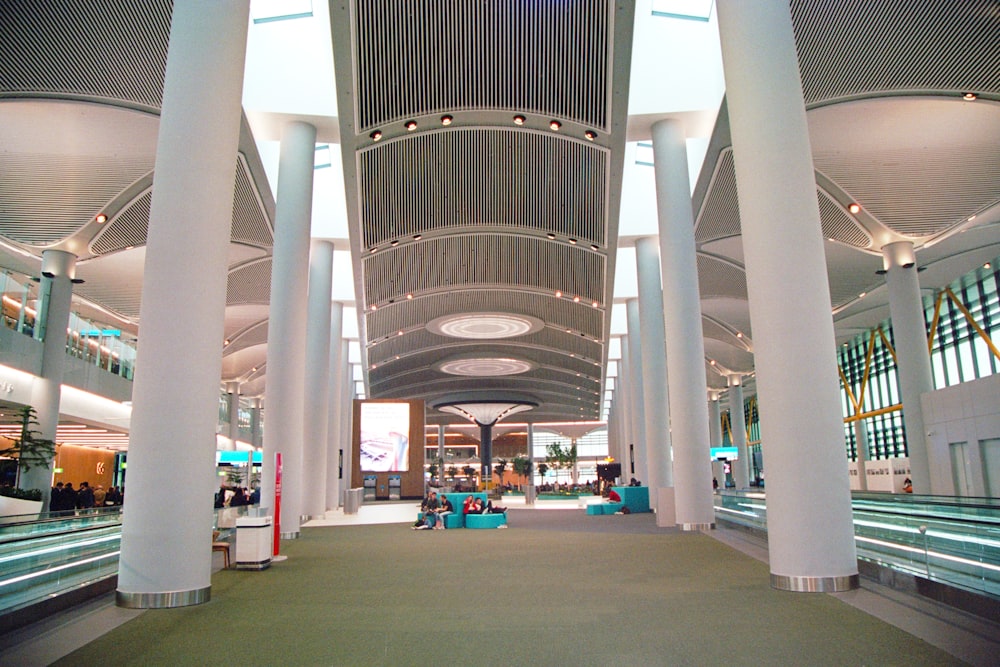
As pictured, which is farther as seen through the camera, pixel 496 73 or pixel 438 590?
pixel 496 73

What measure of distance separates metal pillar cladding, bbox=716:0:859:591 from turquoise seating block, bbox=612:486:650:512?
16323 millimetres

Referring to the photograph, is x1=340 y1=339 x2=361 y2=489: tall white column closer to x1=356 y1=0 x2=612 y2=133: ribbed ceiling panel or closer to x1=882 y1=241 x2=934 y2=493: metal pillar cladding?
x1=356 y1=0 x2=612 y2=133: ribbed ceiling panel

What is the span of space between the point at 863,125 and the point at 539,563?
40.0 ft

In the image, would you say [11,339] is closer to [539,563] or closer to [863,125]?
[539,563]

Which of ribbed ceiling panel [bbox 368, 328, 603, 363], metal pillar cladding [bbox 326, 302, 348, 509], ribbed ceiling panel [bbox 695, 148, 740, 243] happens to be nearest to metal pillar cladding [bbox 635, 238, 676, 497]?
ribbed ceiling panel [bbox 695, 148, 740, 243]

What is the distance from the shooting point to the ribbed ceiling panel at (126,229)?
1877 cm

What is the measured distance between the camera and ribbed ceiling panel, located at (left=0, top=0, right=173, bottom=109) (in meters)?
12.0

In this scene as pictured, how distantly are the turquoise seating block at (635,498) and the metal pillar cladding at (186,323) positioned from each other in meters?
17.6

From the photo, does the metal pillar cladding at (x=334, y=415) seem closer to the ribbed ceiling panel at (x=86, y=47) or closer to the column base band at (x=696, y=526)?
the ribbed ceiling panel at (x=86, y=47)

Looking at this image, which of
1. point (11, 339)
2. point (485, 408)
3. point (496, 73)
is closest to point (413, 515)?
point (11, 339)

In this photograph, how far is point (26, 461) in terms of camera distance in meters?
16.9

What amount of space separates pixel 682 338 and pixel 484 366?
25173mm

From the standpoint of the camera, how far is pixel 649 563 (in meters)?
9.02

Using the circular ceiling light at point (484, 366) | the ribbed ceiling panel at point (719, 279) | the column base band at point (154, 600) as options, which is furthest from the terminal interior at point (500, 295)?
the circular ceiling light at point (484, 366)
